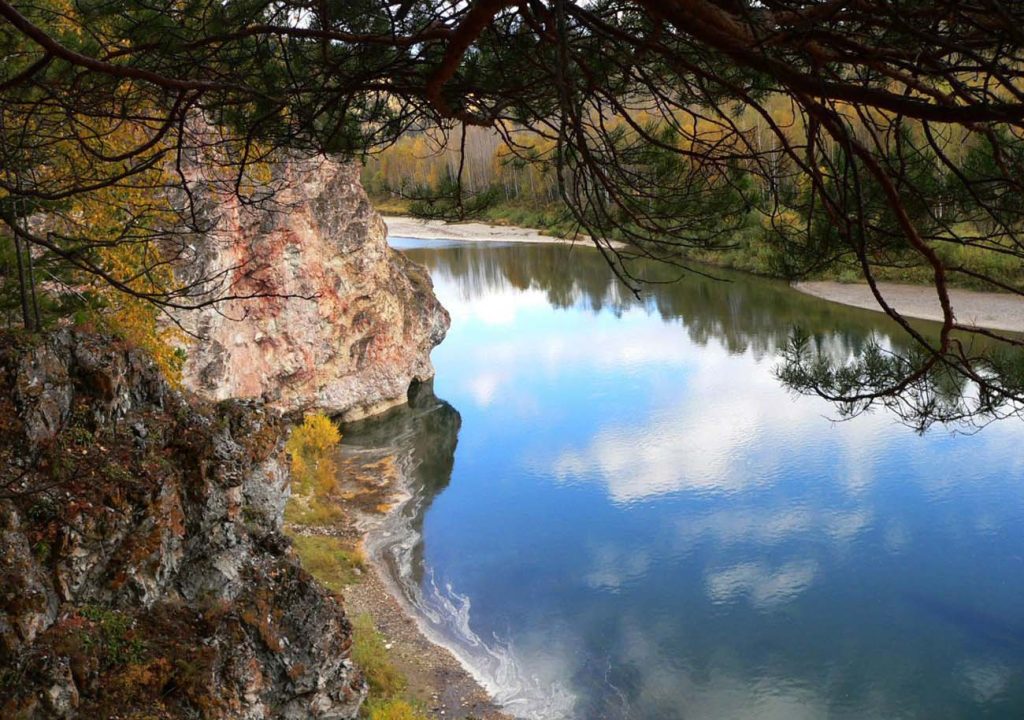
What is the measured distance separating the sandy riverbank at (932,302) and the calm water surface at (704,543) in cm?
219

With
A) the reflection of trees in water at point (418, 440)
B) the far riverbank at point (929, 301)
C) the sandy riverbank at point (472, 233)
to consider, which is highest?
the sandy riverbank at point (472, 233)

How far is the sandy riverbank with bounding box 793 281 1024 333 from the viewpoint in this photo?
18266mm

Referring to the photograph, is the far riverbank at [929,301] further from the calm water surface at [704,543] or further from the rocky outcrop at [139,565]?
the rocky outcrop at [139,565]

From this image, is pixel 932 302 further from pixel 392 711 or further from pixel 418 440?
pixel 392 711

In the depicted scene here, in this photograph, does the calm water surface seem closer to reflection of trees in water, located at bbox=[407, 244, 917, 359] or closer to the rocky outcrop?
reflection of trees in water, located at bbox=[407, 244, 917, 359]

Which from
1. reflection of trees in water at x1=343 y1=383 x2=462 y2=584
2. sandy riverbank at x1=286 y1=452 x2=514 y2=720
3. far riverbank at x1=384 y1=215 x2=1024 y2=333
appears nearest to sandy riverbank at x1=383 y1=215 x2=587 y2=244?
far riverbank at x1=384 y1=215 x2=1024 y2=333

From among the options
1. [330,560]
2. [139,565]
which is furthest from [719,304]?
[139,565]

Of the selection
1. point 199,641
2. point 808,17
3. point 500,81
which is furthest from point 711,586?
point 808,17

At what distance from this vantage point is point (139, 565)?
5141 millimetres

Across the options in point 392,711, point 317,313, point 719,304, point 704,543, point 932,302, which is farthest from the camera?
point 719,304

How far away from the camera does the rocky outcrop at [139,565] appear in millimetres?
4496

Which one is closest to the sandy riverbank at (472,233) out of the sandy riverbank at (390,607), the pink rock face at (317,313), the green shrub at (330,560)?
the pink rock face at (317,313)

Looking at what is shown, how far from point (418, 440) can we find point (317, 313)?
2991mm

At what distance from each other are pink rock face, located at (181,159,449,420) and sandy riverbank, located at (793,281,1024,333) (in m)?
8.48
